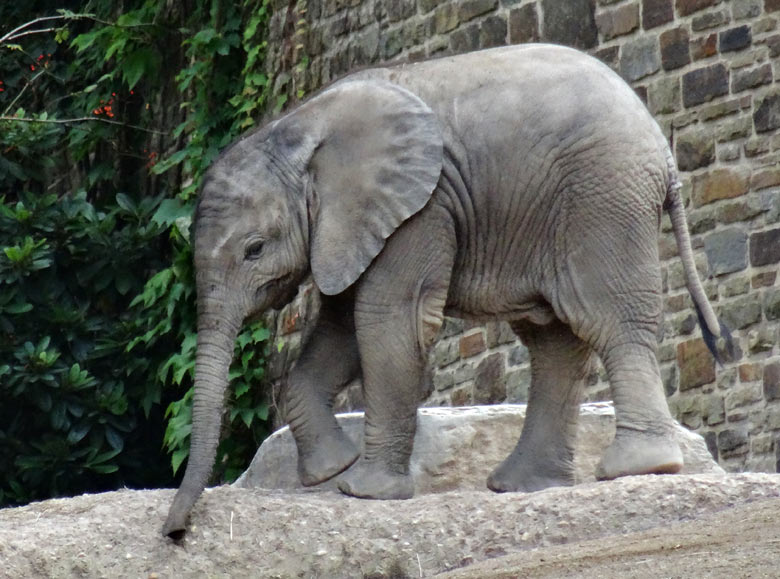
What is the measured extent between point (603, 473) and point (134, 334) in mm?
7552

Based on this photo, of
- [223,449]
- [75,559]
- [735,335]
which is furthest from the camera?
[223,449]

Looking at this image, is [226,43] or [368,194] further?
[226,43]

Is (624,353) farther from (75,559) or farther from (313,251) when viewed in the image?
(75,559)

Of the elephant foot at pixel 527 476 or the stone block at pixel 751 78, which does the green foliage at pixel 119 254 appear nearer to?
the stone block at pixel 751 78

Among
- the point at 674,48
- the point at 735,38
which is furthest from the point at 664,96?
the point at 735,38

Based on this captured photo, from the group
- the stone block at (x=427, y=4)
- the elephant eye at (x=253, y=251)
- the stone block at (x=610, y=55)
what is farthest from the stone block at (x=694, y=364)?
the elephant eye at (x=253, y=251)

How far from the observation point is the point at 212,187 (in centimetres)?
813

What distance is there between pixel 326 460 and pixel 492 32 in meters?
6.30

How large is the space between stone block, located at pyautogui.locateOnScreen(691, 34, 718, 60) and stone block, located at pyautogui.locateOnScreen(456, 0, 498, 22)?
186 cm

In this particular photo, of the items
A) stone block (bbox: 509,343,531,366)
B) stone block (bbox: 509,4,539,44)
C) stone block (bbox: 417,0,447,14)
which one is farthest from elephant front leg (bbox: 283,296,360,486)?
stone block (bbox: 417,0,447,14)

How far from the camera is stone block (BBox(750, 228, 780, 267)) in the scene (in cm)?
1210

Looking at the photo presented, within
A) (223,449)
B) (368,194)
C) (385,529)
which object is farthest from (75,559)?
(223,449)

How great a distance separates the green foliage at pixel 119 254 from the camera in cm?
1441

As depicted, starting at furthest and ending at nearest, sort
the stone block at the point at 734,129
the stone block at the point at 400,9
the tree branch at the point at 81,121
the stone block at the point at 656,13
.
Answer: the tree branch at the point at 81,121 < the stone block at the point at 400,9 < the stone block at the point at 656,13 < the stone block at the point at 734,129
